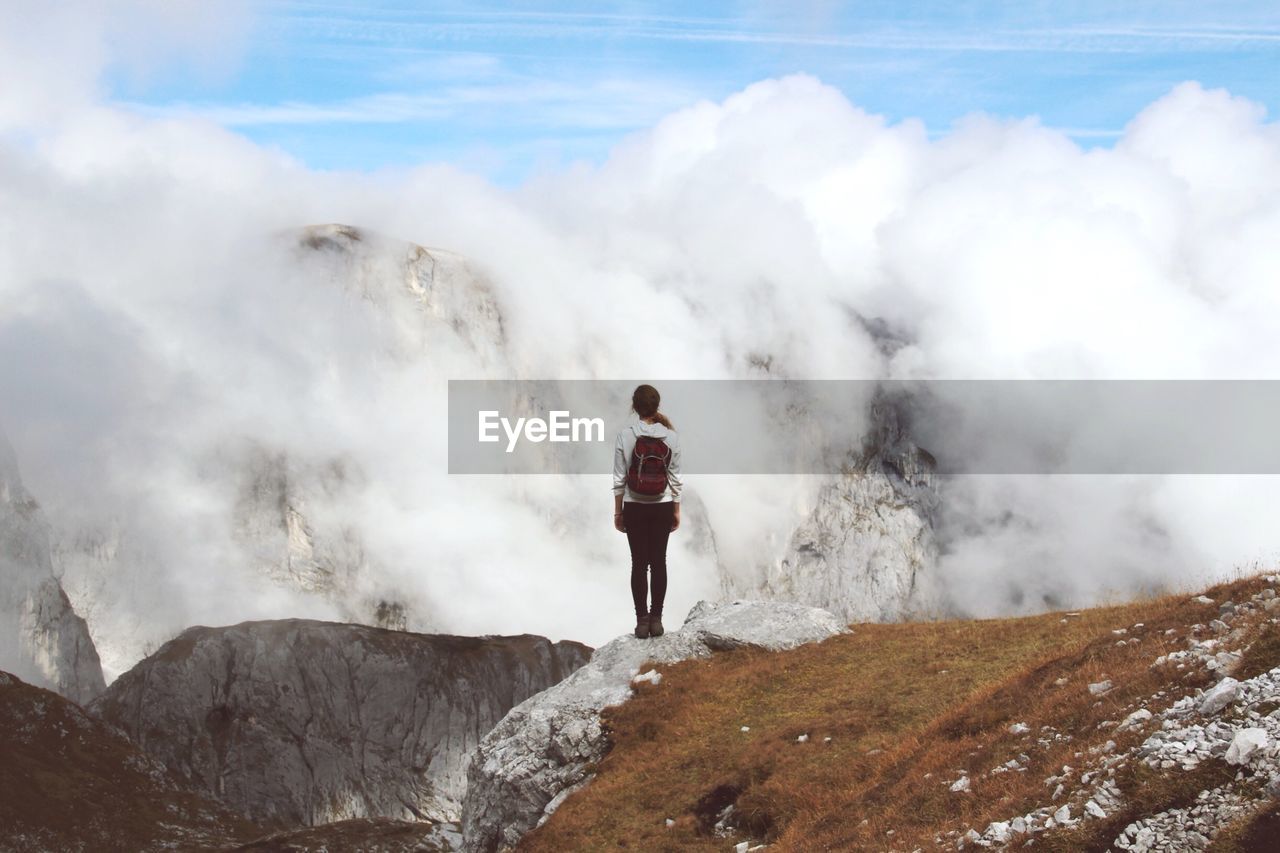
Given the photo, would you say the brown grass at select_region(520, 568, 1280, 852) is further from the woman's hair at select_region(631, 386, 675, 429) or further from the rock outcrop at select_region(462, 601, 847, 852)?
the woman's hair at select_region(631, 386, 675, 429)

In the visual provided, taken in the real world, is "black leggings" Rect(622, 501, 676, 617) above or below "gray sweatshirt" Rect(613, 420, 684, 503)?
below

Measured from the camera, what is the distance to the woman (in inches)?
923

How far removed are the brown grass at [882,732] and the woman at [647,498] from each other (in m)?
3.22

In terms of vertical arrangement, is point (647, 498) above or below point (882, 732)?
above

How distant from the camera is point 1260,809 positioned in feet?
37.6

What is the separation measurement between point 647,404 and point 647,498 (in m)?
2.24

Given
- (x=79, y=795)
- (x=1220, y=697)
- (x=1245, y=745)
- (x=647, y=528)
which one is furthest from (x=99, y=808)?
(x=1245, y=745)

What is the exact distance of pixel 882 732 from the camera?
68.1ft

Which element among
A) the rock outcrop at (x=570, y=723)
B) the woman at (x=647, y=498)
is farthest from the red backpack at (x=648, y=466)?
the rock outcrop at (x=570, y=723)

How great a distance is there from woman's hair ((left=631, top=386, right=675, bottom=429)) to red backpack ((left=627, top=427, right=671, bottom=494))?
443 mm

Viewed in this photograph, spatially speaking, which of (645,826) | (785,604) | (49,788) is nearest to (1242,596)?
(645,826)

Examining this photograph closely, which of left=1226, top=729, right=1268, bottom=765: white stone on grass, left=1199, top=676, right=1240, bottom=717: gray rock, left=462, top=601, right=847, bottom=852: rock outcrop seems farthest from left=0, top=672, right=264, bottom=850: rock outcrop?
left=1226, top=729, right=1268, bottom=765: white stone on grass

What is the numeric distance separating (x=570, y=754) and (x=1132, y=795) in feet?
47.3

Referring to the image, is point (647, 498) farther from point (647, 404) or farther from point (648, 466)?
point (647, 404)
